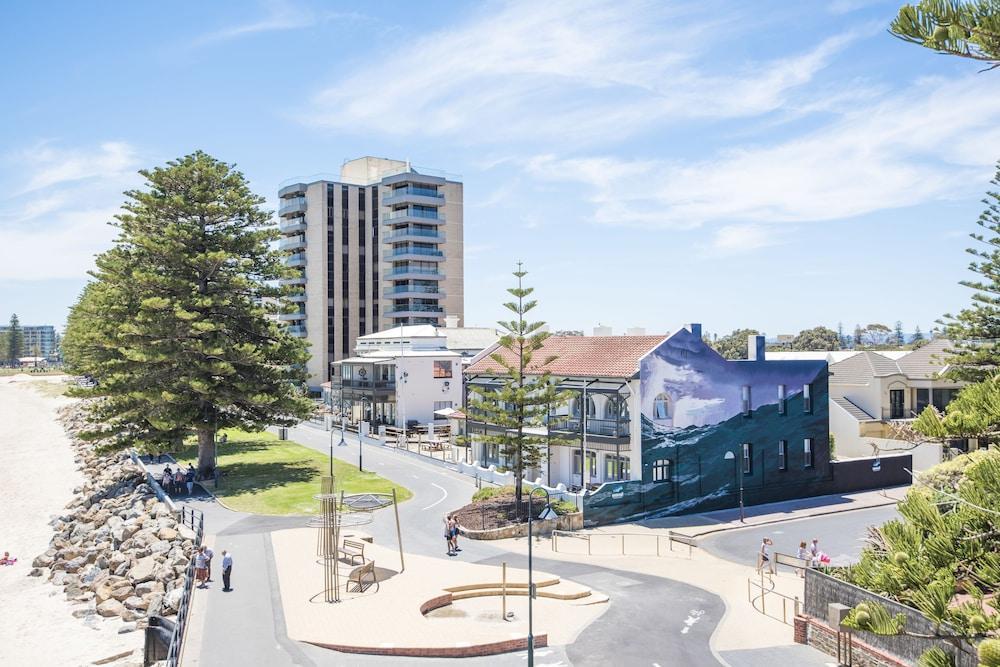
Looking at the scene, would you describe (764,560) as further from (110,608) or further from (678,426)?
(110,608)

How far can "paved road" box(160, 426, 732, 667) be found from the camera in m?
20.0

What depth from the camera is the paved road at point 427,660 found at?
20047mm

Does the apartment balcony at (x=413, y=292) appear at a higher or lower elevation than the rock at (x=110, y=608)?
higher

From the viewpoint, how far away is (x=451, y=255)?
331ft

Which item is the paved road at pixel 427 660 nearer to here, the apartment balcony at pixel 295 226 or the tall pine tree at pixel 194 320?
the tall pine tree at pixel 194 320

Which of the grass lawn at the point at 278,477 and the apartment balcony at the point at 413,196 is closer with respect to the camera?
the grass lawn at the point at 278,477

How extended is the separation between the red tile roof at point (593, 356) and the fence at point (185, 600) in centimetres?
1802

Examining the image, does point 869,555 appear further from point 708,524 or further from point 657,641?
point 708,524

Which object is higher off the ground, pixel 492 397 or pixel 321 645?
pixel 492 397

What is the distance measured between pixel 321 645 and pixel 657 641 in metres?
9.65

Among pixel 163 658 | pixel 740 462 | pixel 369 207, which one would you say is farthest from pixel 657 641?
pixel 369 207

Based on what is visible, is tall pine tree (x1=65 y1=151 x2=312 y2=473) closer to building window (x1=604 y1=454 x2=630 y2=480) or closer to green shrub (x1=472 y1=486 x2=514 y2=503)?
green shrub (x1=472 y1=486 x2=514 y2=503)

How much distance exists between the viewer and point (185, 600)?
22344 millimetres

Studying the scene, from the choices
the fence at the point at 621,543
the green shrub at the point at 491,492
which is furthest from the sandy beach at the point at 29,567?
the green shrub at the point at 491,492
